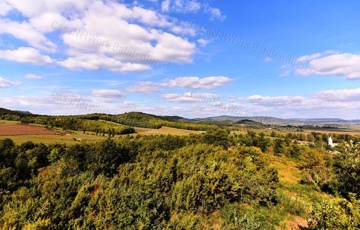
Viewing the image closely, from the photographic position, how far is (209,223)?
11.0m

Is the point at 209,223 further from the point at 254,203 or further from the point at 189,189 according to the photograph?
the point at 254,203

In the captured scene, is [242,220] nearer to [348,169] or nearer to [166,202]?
[166,202]

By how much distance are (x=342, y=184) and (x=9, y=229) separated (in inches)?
829

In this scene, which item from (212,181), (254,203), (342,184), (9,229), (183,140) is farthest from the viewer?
(183,140)

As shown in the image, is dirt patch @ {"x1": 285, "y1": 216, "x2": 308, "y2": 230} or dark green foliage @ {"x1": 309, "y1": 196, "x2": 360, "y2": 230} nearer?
dark green foliage @ {"x1": 309, "y1": 196, "x2": 360, "y2": 230}

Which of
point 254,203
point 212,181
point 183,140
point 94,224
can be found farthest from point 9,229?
point 183,140

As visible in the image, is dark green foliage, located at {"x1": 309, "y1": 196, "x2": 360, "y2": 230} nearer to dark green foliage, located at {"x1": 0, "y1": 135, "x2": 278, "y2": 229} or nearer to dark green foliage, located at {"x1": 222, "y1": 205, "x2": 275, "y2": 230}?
dark green foliage, located at {"x1": 222, "y1": 205, "x2": 275, "y2": 230}

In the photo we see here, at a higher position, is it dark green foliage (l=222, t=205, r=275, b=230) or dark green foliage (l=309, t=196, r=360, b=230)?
dark green foliage (l=309, t=196, r=360, b=230)

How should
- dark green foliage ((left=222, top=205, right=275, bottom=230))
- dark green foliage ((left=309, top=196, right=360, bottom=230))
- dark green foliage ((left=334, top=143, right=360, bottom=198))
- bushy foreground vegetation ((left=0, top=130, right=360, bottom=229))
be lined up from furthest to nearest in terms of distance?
1. dark green foliage ((left=334, top=143, right=360, bottom=198))
2. dark green foliage ((left=222, top=205, right=275, bottom=230))
3. dark green foliage ((left=309, top=196, right=360, bottom=230))
4. bushy foreground vegetation ((left=0, top=130, right=360, bottom=229))

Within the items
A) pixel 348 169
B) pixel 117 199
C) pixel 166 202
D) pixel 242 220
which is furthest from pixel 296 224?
pixel 117 199

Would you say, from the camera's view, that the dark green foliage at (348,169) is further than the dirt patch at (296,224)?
Yes

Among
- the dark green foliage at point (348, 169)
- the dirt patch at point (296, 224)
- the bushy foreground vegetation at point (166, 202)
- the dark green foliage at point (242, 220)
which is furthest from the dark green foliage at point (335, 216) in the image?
the dark green foliage at point (348, 169)

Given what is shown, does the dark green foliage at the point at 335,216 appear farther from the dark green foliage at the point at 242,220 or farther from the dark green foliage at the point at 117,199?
the dark green foliage at the point at 117,199

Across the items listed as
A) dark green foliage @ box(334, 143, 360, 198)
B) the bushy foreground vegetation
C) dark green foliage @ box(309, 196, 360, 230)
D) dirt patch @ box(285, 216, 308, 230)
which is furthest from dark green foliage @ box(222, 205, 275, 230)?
dark green foliage @ box(334, 143, 360, 198)
